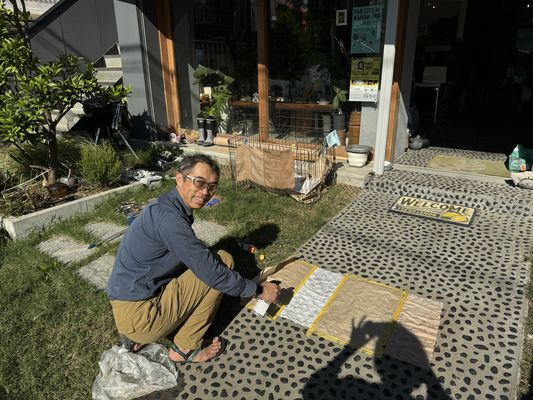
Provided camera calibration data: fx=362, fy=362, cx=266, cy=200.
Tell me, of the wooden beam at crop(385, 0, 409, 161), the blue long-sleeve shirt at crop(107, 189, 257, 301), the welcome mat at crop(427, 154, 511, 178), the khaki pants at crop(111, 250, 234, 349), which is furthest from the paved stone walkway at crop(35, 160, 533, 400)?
the wooden beam at crop(385, 0, 409, 161)

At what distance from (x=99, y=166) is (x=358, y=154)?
12.3 feet

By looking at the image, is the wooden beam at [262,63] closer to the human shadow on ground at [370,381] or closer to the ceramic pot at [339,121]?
the ceramic pot at [339,121]

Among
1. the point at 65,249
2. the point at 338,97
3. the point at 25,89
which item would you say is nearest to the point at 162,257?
the point at 65,249

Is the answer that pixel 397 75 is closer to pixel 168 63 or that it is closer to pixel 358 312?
pixel 358 312

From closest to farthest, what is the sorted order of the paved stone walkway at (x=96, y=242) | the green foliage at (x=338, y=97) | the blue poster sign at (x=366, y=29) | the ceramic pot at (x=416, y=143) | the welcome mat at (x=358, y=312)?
1. the welcome mat at (x=358, y=312)
2. the paved stone walkway at (x=96, y=242)
3. the blue poster sign at (x=366, y=29)
4. the green foliage at (x=338, y=97)
5. the ceramic pot at (x=416, y=143)

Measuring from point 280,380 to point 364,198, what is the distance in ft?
10.4

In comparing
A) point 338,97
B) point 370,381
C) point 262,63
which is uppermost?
point 262,63

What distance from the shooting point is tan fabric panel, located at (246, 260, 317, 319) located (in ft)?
9.46

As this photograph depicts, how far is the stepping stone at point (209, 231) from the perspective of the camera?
4.00 m

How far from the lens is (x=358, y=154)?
215 inches

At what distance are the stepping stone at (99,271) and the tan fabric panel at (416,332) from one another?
2.45 meters

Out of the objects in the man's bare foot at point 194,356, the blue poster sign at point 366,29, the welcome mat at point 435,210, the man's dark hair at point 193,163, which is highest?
the blue poster sign at point 366,29

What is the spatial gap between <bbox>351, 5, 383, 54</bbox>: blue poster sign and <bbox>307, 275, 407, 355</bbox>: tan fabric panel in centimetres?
361

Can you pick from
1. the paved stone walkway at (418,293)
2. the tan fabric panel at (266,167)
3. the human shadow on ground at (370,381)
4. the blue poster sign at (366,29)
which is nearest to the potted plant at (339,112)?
the blue poster sign at (366,29)
